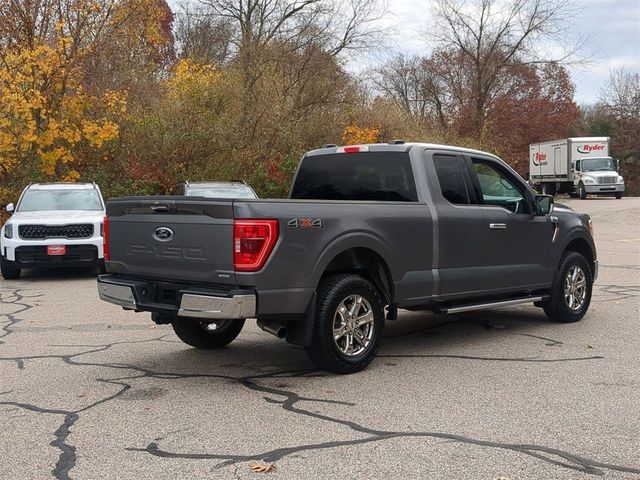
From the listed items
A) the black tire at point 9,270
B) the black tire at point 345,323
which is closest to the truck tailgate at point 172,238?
the black tire at point 345,323

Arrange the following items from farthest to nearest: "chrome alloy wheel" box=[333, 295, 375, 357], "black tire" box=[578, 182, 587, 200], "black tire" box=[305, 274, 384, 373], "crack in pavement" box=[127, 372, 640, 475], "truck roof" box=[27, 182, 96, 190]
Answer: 1. "black tire" box=[578, 182, 587, 200]
2. "truck roof" box=[27, 182, 96, 190]
3. "chrome alloy wheel" box=[333, 295, 375, 357]
4. "black tire" box=[305, 274, 384, 373]
5. "crack in pavement" box=[127, 372, 640, 475]

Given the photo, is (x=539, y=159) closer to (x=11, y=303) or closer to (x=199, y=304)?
(x=11, y=303)

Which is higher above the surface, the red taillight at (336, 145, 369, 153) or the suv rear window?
the red taillight at (336, 145, 369, 153)

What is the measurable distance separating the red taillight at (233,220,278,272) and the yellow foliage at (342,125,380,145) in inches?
828

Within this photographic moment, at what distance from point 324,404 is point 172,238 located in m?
1.79

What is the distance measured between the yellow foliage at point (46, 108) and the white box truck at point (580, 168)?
2922cm

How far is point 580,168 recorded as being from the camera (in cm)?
4197

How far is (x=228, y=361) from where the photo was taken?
6762 mm

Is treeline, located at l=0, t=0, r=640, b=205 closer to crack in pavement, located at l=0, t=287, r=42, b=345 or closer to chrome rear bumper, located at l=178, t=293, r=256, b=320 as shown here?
crack in pavement, located at l=0, t=287, r=42, b=345

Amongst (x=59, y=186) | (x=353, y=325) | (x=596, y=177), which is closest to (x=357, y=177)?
(x=353, y=325)

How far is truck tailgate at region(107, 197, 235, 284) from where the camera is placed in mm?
5582

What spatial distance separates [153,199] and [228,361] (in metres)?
1.69

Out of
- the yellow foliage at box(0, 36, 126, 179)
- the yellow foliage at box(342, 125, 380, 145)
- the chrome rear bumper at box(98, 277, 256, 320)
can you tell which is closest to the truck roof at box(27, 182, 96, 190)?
the yellow foliage at box(0, 36, 126, 179)

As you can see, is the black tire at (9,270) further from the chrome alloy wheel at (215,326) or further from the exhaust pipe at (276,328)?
the exhaust pipe at (276,328)
